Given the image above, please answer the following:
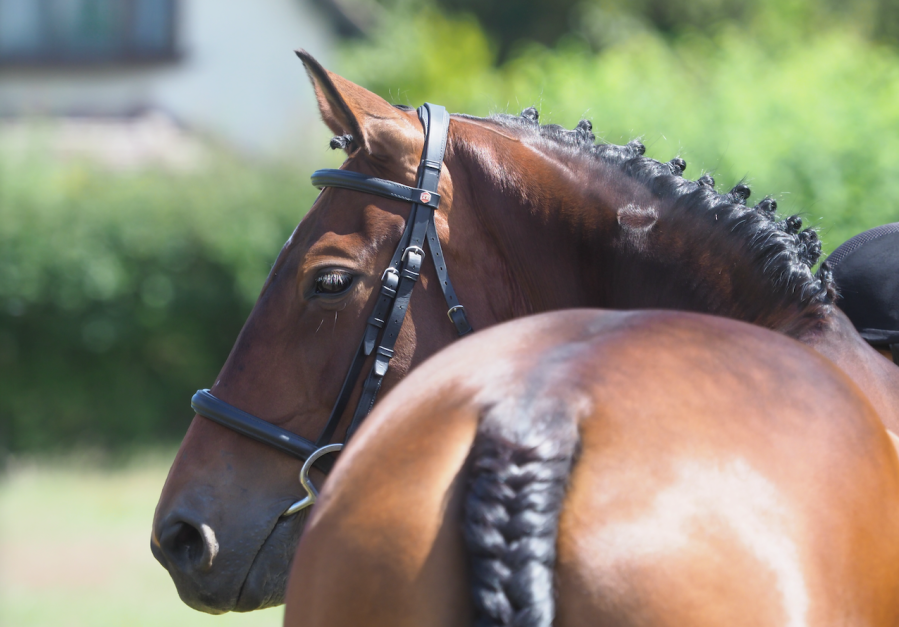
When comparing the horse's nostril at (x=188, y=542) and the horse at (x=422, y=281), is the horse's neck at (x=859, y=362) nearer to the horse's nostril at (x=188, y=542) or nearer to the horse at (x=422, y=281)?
the horse at (x=422, y=281)

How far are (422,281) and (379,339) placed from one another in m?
0.18

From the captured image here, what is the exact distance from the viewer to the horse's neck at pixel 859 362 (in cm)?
195

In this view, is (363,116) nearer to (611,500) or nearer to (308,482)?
(308,482)

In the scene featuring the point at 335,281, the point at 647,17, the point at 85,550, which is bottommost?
the point at 85,550

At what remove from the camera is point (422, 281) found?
2164mm

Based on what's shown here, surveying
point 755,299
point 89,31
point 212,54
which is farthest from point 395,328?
point 89,31

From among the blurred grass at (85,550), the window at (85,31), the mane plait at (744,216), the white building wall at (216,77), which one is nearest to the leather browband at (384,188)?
the mane plait at (744,216)

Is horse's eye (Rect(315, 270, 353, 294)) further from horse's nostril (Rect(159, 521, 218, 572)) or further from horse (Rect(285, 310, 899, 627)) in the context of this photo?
horse (Rect(285, 310, 899, 627))

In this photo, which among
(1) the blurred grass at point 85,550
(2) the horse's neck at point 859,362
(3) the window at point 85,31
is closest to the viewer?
(2) the horse's neck at point 859,362

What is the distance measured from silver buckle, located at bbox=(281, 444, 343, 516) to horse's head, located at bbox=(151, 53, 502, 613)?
35 mm

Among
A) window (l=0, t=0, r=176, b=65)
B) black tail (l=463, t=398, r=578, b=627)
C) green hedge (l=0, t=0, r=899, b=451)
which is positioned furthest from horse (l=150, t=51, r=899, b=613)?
window (l=0, t=0, r=176, b=65)

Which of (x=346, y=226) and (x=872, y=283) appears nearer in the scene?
(x=346, y=226)

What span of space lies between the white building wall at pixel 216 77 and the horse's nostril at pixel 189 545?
1808 cm

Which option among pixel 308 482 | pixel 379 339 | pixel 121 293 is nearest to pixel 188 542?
pixel 308 482
